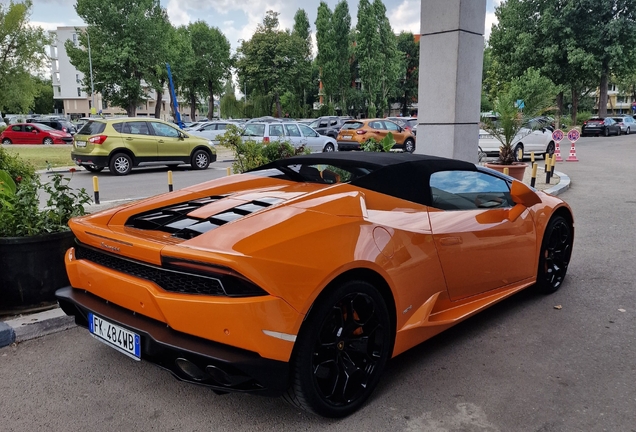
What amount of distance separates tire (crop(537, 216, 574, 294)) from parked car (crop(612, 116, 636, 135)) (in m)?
40.9

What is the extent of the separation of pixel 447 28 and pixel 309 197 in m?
7.68

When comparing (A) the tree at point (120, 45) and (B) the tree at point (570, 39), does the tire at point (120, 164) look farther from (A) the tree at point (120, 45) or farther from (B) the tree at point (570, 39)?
(B) the tree at point (570, 39)

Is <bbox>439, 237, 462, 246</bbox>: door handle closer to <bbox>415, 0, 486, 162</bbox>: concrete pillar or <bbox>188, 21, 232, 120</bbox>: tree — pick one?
<bbox>415, 0, 486, 162</bbox>: concrete pillar

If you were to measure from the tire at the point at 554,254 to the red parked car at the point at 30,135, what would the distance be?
32186mm

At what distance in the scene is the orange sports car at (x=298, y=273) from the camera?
2.37 meters

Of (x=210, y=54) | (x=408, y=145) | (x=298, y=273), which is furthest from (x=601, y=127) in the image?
(x=210, y=54)

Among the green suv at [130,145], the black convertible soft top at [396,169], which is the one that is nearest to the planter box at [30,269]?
the black convertible soft top at [396,169]

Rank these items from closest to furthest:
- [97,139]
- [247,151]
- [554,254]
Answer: [554,254] < [247,151] < [97,139]

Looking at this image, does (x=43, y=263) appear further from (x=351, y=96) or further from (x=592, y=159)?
(x=351, y=96)

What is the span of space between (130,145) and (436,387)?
14.4 m

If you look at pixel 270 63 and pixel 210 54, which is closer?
pixel 270 63

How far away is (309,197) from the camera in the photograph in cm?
294

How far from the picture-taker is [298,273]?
8.02ft

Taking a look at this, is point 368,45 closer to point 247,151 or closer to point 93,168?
point 93,168
